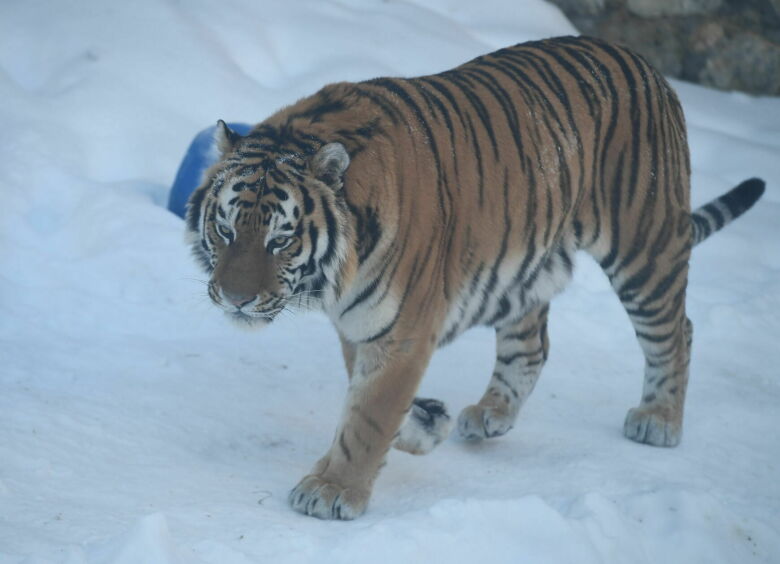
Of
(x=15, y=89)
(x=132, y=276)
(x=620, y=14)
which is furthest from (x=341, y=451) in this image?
(x=620, y=14)

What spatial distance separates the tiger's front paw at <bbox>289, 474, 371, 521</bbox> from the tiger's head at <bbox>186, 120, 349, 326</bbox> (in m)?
0.45

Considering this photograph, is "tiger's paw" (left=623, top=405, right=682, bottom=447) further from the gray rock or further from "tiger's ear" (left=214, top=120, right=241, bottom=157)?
the gray rock

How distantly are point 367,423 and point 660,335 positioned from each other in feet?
4.26

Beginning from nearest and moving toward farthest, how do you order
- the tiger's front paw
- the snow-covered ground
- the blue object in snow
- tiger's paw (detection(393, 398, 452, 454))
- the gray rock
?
the snow-covered ground → the tiger's front paw → tiger's paw (detection(393, 398, 452, 454)) → the blue object in snow → the gray rock

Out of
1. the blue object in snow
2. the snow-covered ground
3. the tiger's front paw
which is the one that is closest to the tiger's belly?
the snow-covered ground

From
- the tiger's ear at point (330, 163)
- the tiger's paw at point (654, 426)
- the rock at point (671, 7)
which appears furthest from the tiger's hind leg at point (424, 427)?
the rock at point (671, 7)

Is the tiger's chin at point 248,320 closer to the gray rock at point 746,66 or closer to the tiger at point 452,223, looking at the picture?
the tiger at point 452,223

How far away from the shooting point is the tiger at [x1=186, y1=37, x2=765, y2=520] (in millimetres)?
2686

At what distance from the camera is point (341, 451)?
2799mm

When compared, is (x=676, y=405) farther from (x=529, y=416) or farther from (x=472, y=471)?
(x=472, y=471)

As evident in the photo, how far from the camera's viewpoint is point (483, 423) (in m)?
3.53

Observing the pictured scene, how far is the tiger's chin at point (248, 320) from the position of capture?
271 centimetres

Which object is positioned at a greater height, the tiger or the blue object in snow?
the tiger

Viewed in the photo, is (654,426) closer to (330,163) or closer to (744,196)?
(744,196)
